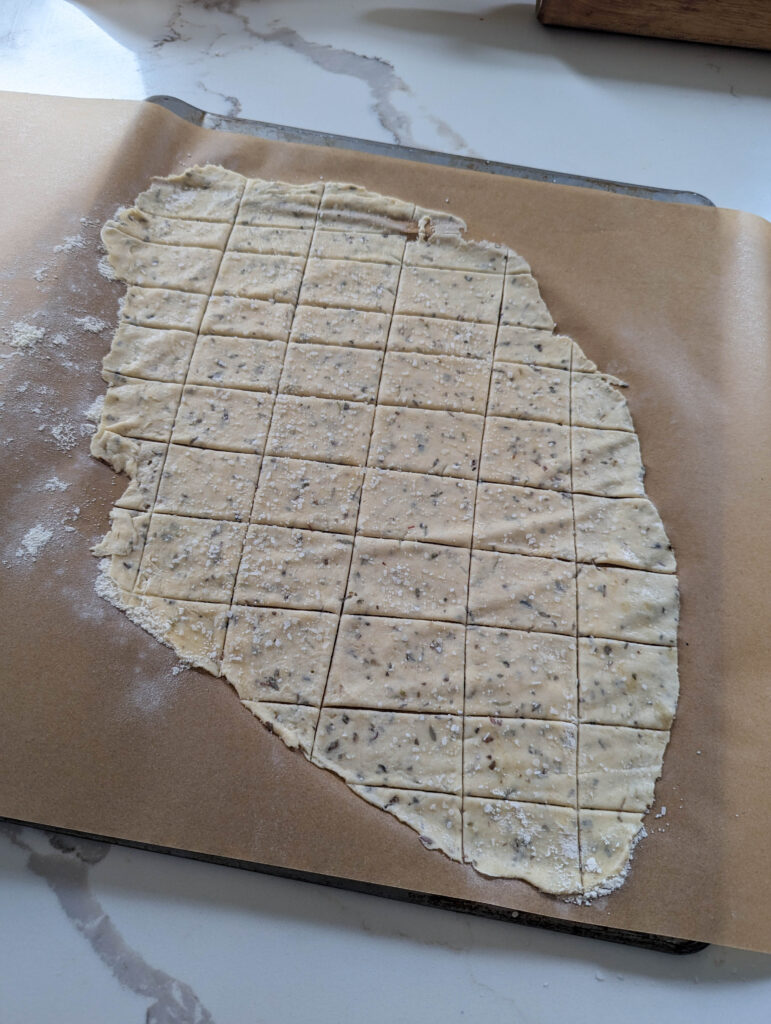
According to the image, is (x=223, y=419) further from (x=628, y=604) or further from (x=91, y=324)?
(x=628, y=604)

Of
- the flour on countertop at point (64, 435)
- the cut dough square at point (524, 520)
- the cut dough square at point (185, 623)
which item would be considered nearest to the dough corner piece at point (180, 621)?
the cut dough square at point (185, 623)

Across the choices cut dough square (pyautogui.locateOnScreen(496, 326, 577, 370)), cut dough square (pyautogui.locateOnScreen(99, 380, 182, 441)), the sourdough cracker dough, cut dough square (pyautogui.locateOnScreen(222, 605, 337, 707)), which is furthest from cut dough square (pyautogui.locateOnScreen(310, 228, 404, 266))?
cut dough square (pyautogui.locateOnScreen(222, 605, 337, 707))

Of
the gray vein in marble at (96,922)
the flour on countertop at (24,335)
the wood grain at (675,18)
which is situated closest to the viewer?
the gray vein in marble at (96,922)

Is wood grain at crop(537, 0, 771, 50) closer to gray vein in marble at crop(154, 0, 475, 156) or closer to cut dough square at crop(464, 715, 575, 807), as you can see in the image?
gray vein in marble at crop(154, 0, 475, 156)

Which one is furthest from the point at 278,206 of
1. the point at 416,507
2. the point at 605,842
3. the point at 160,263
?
the point at 605,842

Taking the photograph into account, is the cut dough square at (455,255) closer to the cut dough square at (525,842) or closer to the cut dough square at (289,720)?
the cut dough square at (289,720)

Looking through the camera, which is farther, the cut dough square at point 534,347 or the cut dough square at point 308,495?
the cut dough square at point 534,347

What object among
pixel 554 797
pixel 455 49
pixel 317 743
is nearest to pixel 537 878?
pixel 554 797

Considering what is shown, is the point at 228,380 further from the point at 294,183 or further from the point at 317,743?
the point at 317,743
